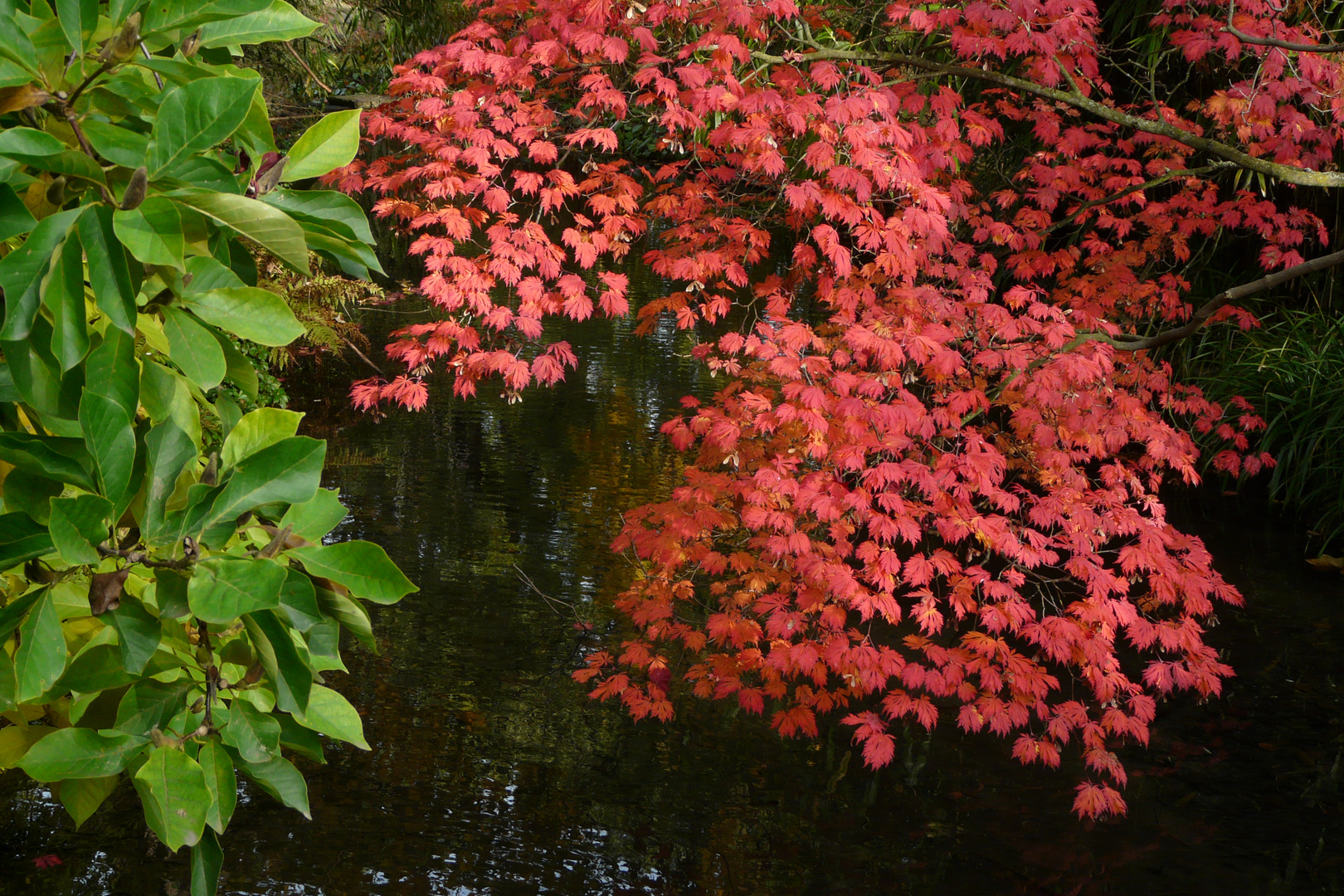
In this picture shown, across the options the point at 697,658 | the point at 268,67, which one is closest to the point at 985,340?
the point at 697,658

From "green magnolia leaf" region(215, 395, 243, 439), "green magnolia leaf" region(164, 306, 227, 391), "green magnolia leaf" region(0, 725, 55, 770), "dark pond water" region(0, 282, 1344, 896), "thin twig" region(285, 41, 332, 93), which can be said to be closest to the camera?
"green magnolia leaf" region(164, 306, 227, 391)

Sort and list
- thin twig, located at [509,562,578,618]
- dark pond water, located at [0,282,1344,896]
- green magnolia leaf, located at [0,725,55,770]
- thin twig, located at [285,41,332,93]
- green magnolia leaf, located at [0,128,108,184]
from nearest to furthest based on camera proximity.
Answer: green magnolia leaf, located at [0,128,108,184] → green magnolia leaf, located at [0,725,55,770] → dark pond water, located at [0,282,1344,896] → thin twig, located at [509,562,578,618] → thin twig, located at [285,41,332,93]

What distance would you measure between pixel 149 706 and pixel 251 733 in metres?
0.10

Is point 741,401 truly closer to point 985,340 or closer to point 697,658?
point 985,340

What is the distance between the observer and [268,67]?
25.8ft

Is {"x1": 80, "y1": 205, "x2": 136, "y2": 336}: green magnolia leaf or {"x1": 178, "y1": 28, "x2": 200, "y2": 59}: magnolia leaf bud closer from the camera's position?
{"x1": 80, "y1": 205, "x2": 136, "y2": 336}: green magnolia leaf

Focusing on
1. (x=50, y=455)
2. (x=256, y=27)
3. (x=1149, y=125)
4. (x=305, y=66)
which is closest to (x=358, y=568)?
(x=50, y=455)

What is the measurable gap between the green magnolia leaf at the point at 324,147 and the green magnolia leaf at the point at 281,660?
42cm

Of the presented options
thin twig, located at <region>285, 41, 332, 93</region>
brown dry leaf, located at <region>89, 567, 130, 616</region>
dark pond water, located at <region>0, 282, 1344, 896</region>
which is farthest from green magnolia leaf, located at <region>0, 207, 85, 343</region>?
thin twig, located at <region>285, 41, 332, 93</region>

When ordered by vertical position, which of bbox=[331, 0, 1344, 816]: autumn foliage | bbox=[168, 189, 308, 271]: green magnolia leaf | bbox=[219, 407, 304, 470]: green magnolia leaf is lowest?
bbox=[331, 0, 1344, 816]: autumn foliage

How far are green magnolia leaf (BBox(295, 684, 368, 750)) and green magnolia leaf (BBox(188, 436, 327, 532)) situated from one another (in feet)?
0.68

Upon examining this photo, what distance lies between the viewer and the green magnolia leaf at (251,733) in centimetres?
98

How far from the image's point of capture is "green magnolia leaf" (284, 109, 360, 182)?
40.8 inches

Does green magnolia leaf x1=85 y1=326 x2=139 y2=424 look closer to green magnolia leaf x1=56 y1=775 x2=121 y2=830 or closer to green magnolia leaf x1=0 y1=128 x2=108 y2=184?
green magnolia leaf x1=0 y1=128 x2=108 y2=184
